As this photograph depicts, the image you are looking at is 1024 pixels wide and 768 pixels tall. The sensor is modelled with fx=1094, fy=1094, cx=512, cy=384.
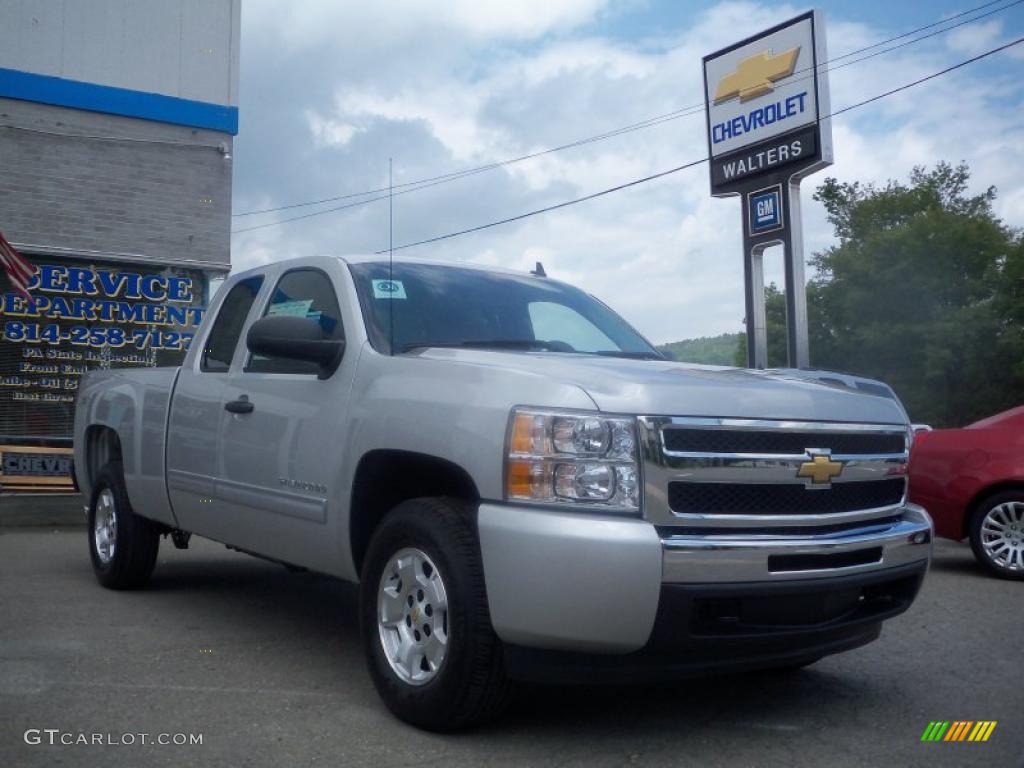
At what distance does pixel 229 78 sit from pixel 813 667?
12.3 metres

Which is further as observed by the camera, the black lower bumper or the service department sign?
the service department sign

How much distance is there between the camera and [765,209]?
14.9m

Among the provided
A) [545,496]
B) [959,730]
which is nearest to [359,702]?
[545,496]

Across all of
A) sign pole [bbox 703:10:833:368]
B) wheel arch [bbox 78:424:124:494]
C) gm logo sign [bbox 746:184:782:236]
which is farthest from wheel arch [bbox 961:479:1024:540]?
gm logo sign [bbox 746:184:782:236]

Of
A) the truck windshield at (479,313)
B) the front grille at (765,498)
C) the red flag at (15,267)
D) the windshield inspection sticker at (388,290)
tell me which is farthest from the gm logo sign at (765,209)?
the front grille at (765,498)

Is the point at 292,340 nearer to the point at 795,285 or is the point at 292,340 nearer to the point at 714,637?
the point at 714,637

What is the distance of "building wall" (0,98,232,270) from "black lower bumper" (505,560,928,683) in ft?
38.6

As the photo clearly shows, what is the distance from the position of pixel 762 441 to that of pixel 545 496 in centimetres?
81

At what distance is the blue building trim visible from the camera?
1352cm

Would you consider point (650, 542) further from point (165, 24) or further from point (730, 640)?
point (165, 24)

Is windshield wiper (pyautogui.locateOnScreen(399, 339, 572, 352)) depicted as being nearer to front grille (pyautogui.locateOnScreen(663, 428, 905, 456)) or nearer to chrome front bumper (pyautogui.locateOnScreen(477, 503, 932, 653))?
chrome front bumper (pyautogui.locateOnScreen(477, 503, 932, 653))

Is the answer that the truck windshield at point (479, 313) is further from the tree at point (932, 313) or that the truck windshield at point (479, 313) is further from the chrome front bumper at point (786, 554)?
the tree at point (932, 313)

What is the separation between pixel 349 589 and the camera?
23.9 ft

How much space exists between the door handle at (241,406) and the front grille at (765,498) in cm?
243
